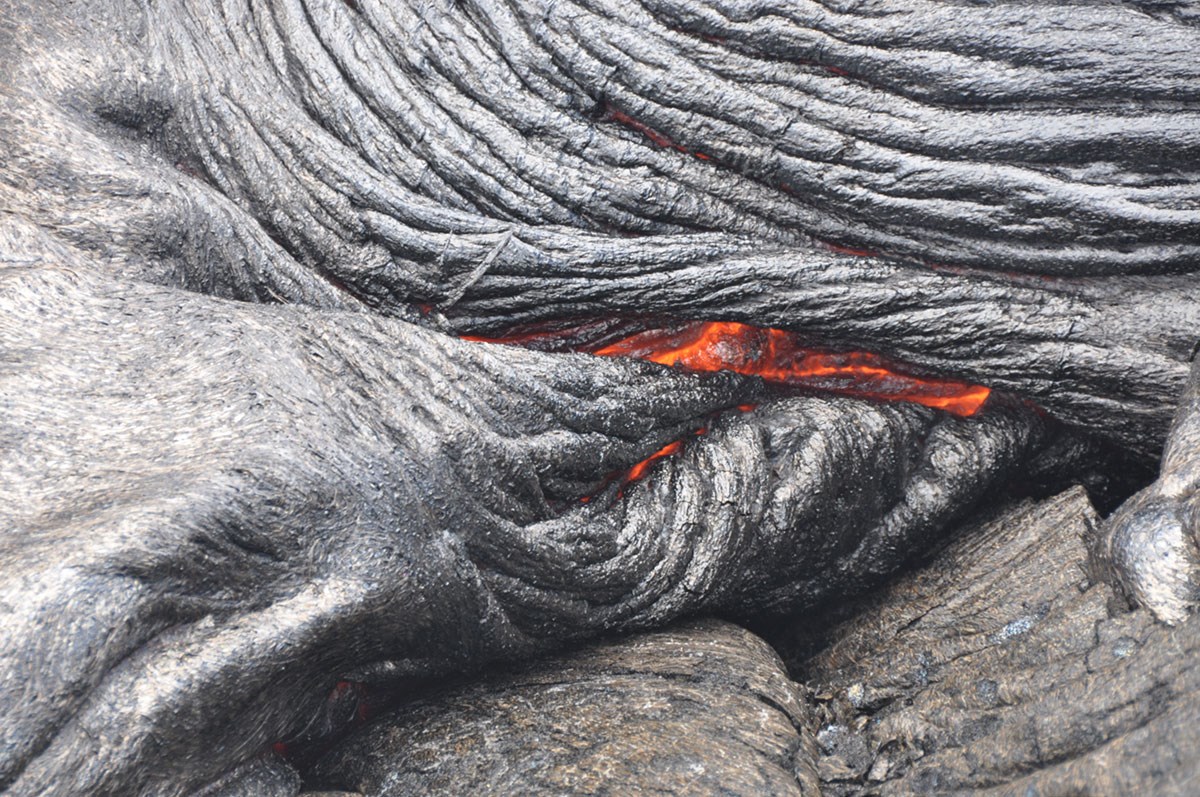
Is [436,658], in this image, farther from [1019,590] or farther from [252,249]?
[1019,590]

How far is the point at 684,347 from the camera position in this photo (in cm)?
331

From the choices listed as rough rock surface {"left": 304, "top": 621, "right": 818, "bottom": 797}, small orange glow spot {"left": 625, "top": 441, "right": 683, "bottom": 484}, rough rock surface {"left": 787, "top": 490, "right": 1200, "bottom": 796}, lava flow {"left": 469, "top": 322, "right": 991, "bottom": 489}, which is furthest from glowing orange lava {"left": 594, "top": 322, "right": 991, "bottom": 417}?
rough rock surface {"left": 304, "top": 621, "right": 818, "bottom": 797}

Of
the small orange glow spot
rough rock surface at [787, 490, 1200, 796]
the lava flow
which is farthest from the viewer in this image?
the lava flow

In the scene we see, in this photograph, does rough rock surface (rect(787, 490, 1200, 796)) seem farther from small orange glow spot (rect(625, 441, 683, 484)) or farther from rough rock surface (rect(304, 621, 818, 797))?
small orange glow spot (rect(625, 441, 683, 484))

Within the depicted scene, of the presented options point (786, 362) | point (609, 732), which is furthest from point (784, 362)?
point (609, 732)

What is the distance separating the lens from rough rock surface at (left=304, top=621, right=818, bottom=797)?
8.07ft

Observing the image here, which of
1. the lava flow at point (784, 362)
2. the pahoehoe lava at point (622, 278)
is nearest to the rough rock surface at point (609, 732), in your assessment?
the pahoehoe lava at point (622, 278)

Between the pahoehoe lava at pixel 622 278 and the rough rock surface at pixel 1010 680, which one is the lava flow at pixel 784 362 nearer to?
the pahoehoe lava at pixel 622 278

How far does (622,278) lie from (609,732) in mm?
1355

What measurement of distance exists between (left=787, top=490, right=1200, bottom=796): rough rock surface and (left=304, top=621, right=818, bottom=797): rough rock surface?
0.23 m

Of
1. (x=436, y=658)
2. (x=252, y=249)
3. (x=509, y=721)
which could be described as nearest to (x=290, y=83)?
(x=252, y=249)

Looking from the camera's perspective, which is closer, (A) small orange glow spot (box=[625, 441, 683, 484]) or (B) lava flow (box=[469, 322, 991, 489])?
(A) small orange glow spot (box=[625, 441, 683, 484])

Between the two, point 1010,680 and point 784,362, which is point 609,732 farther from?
point 784,362

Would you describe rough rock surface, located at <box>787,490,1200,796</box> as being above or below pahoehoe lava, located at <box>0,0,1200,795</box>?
below
